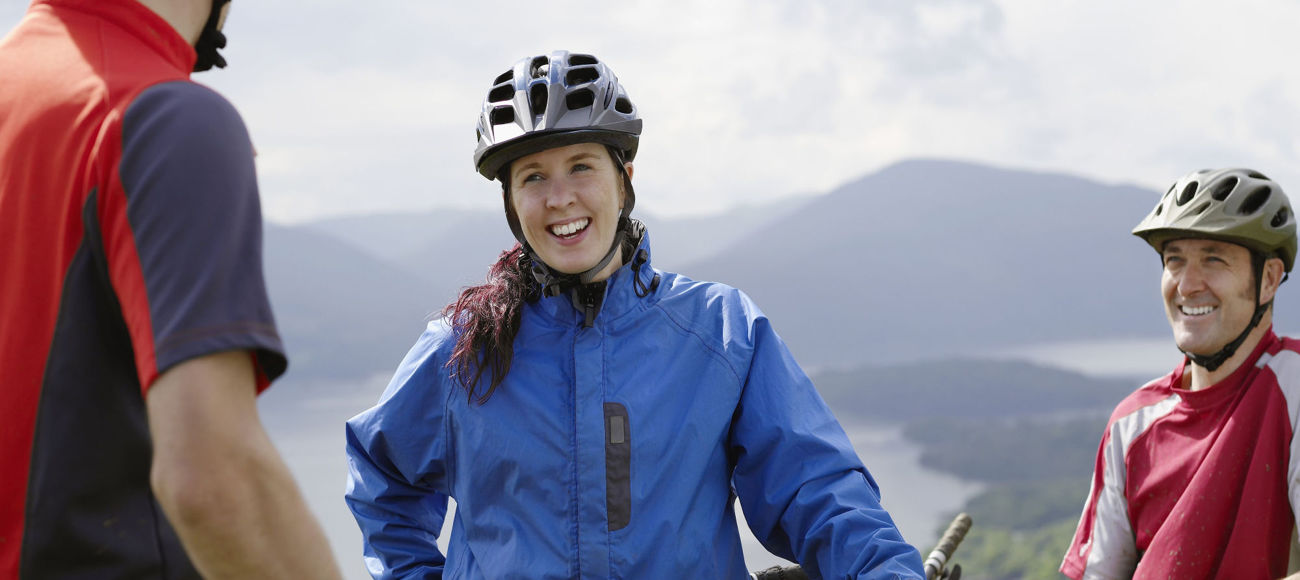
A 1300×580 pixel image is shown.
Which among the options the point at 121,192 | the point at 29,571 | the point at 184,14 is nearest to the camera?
the point at 121,192

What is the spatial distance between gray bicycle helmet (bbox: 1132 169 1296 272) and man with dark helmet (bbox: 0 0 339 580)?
387 centimetres

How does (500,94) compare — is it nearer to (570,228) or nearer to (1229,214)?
(570,228)

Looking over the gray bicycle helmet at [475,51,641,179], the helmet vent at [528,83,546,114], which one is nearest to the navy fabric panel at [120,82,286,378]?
the gray bicycle helmet at [475,51,641,179]

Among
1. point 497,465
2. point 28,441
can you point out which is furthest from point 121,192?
point 497,465

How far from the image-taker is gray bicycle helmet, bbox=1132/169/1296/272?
174 inches

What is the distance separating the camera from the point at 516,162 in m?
3.67

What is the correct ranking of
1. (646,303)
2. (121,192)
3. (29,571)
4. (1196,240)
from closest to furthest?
1. (121,192)
2. (29,571)
3. (646,303)
4. (1196,240)

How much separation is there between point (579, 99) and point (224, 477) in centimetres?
226

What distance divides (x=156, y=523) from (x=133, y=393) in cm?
25

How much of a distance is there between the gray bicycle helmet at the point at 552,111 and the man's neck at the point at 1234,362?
8.29 feet

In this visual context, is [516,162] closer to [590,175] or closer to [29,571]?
[590,175]

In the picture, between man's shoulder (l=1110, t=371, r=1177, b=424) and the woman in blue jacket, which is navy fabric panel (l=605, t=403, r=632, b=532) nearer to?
the woman in blue jacket

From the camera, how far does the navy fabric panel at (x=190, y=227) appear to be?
5.56ft

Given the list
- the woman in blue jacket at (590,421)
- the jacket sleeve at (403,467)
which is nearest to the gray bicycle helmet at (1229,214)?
the woman in blue jacket at (590,421)
